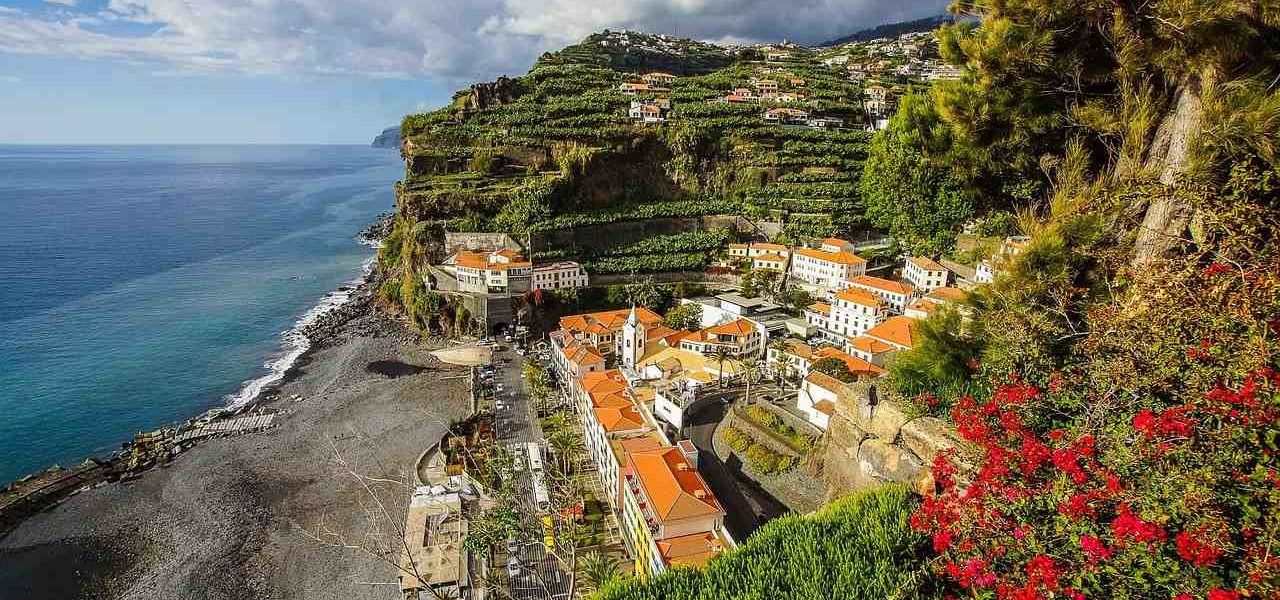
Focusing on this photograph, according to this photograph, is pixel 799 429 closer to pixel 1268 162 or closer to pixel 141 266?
pixel 1268 162

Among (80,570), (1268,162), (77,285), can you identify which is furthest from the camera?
(77,285)

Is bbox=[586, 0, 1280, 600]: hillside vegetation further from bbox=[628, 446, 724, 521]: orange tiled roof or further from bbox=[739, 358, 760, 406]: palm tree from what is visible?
bbox=[739, 358, 760, 406]: palm tree

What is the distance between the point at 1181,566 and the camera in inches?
167

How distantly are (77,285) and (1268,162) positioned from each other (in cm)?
6445

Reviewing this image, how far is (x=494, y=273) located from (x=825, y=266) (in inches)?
788

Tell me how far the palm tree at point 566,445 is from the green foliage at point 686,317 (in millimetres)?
10824

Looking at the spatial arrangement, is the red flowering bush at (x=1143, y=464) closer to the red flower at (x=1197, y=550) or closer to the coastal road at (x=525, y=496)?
the red flower at (x=1197, y=550)

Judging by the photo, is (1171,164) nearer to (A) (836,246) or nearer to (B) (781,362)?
(B) (781,362)

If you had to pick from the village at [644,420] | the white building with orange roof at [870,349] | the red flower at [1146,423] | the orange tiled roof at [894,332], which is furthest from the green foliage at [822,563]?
the orange tiled roof at [894,332]

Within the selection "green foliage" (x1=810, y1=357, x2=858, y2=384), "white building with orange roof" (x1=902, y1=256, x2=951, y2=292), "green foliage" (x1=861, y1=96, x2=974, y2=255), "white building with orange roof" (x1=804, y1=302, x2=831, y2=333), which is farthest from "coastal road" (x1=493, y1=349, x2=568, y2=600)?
"white building with orange roof" (x1=902, y1=256, x2=951, y2=292)

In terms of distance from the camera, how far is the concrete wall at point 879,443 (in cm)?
791

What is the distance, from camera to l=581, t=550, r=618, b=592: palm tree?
13.8 metres

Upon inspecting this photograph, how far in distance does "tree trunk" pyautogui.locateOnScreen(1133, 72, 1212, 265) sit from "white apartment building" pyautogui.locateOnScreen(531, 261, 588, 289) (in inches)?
1289

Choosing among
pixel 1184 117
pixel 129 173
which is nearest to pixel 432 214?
pixel 1184 117
